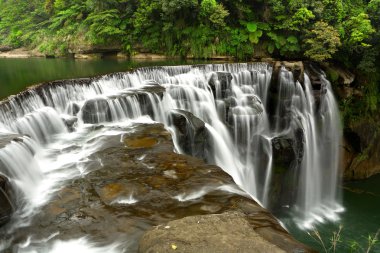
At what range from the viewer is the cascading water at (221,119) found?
8754mm

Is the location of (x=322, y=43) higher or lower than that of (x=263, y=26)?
lower

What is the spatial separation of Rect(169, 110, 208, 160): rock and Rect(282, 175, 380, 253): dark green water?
4.65 m

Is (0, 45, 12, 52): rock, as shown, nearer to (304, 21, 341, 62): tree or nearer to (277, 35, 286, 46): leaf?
(277, 35, 286, 46): leaf

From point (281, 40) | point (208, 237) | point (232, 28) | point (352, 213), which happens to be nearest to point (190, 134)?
point (208, 237)

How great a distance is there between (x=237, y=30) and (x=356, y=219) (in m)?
13.4

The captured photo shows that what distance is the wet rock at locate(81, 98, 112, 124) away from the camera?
10.2 meters

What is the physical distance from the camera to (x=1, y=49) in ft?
105

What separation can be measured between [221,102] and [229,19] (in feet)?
34.5

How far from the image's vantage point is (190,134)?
9523 millimetres

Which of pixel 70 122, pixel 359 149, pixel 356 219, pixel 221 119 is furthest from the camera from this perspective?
pixel 359 149

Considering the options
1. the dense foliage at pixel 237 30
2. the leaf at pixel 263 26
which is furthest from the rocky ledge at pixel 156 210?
the leaf at pixel 263 26

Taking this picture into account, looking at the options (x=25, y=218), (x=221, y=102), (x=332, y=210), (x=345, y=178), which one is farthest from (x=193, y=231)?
(x=345, y=178)

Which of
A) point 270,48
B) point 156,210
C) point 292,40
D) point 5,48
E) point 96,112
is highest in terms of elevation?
point 5,48

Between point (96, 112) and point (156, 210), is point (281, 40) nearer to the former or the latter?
point (96, 112)
